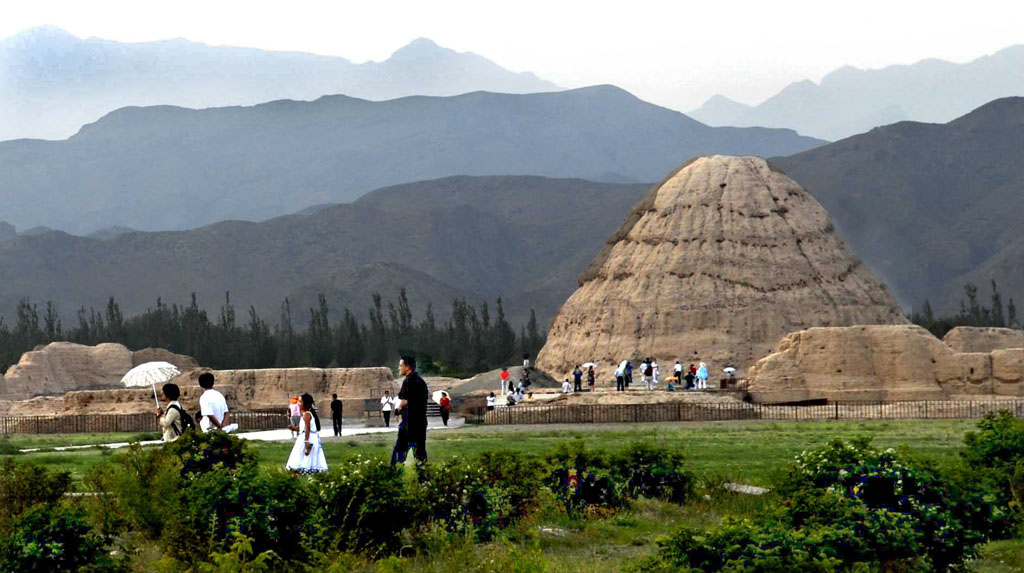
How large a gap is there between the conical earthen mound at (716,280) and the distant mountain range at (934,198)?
73.9 m

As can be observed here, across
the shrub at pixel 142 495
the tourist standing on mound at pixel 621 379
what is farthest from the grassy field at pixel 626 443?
the tourist standing on mound at pixel 621 379

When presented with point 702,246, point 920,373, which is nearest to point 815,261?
point 702,246

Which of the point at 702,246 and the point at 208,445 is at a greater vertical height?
the point at 702,246

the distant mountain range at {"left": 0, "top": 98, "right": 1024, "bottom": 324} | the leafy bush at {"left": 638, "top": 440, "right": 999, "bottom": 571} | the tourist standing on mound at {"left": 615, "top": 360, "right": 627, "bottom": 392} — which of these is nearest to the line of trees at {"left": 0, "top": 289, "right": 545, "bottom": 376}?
the tourist standing on mound at {"left": 615, "top": 360, "right": 627, "bottom": 392}

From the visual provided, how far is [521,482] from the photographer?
548 inches

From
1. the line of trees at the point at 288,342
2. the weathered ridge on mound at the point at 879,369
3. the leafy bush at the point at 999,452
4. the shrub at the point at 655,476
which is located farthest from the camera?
the line of trees at the point at 288,342

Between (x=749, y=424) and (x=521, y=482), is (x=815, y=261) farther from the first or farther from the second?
(x=521, y=482)

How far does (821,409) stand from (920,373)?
284 inches

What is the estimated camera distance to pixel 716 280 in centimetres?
5750

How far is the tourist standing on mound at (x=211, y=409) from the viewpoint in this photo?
15.5 m

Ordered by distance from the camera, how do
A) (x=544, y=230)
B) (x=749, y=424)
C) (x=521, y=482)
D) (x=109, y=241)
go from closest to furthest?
(x=521, y=482) → (x=749, y=424) → (x=109, y=241) → (x=544, y=230)

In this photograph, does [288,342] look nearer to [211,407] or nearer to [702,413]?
[702,413]

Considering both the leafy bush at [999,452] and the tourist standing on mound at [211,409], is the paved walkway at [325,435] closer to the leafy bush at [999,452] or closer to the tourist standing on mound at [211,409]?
the tourist standing on mound at [211,409]

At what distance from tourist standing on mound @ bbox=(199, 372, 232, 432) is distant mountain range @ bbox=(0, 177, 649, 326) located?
12373 centimetres
